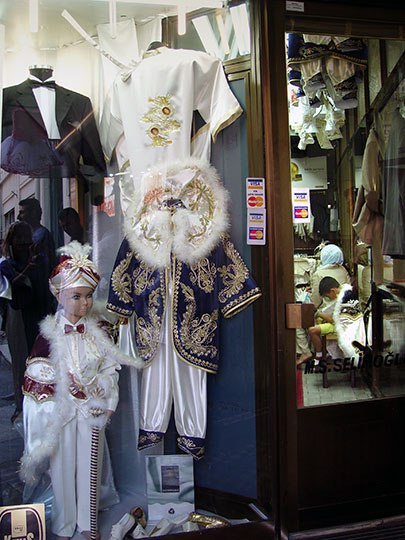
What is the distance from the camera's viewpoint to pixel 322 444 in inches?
87.3

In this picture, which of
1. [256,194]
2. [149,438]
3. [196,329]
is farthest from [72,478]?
[256,194]

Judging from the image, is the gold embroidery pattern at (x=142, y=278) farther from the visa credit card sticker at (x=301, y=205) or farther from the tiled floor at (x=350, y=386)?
the tiled floor at (x=350, y=386)

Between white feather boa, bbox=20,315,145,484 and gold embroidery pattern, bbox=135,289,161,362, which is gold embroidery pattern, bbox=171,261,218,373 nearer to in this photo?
gold embroidery pattern, bbox=135,289,161,362

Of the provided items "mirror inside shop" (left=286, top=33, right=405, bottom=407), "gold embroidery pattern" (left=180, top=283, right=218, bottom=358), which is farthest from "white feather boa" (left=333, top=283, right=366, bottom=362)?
"gold embroidery pattern" (left=180, top=283, right=218, bottom=358)

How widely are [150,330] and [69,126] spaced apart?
0.95 meters

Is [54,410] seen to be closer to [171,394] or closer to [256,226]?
[171,394]

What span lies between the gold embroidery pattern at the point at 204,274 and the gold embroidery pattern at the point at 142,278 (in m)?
0.18

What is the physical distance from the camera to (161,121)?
2158 millimetres

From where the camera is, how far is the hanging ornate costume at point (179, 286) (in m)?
2.10

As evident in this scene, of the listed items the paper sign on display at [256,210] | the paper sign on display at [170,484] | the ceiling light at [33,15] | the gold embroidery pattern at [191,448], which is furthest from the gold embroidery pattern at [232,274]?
the ceiling light at [33,15]

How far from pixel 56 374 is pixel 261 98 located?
1.40 m

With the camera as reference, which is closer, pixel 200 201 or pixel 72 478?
pixel 72 478

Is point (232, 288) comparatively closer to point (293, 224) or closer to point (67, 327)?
point (293, 224)

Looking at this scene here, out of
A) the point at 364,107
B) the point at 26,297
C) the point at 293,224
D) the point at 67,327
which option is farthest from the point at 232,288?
the point at 364,107
